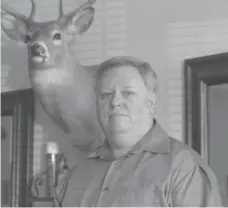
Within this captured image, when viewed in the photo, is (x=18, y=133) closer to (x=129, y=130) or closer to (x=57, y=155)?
(x=57, y=155)

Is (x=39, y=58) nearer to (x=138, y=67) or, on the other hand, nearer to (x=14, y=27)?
(x=14, y=27)

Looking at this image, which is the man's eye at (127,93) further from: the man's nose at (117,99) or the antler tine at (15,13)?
the antler tine at (15,13)

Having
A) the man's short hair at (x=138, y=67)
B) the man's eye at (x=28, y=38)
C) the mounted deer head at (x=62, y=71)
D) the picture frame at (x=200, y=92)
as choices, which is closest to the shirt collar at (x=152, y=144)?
the man's short hair at (x=138, y=67)

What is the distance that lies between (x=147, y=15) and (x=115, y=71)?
0.64 m

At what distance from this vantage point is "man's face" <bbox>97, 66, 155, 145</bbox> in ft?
3.58

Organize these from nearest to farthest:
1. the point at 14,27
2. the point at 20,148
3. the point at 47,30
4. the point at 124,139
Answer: the point at 124,139 → the point at 47,30 → the point at 14,27 → the point at 20,148

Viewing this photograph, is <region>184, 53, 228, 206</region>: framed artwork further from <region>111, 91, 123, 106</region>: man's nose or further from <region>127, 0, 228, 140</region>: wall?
<region>111, 91, 123, 106</region>: man's nose

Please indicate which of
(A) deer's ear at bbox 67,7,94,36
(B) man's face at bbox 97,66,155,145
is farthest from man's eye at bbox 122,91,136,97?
(A) deer's ear at bbox 67,7,94,36

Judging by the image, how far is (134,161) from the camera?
1.06 metres

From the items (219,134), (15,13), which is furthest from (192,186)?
(15,13)

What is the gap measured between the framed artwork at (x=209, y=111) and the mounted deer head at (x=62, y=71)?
13.2 inches

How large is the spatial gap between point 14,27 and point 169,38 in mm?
561

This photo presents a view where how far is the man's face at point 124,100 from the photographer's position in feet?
3.58

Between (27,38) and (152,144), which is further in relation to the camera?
(27,38)
